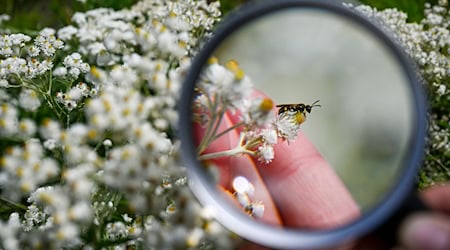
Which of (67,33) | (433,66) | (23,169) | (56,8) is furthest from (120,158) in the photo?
(56,8)

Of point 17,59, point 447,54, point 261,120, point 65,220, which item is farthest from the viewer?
point 447,54

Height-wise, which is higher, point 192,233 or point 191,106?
point 191,106

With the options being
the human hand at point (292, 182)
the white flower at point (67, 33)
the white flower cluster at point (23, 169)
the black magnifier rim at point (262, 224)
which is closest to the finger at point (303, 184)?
the human hand at point (292, 182)

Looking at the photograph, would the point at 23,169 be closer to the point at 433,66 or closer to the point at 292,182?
the point at 292,182

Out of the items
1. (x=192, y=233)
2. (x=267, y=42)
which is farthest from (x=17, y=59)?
(x=192, y=233)

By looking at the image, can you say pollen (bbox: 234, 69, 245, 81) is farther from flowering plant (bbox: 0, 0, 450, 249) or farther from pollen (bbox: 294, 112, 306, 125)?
pollen (bbox: 294, 112, 306, 125)

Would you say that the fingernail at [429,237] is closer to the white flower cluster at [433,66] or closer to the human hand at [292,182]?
the human hand at [292,182]

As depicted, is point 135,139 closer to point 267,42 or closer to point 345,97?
point 267,42

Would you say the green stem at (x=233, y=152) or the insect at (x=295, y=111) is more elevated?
the insect at (x=295, y=111)
